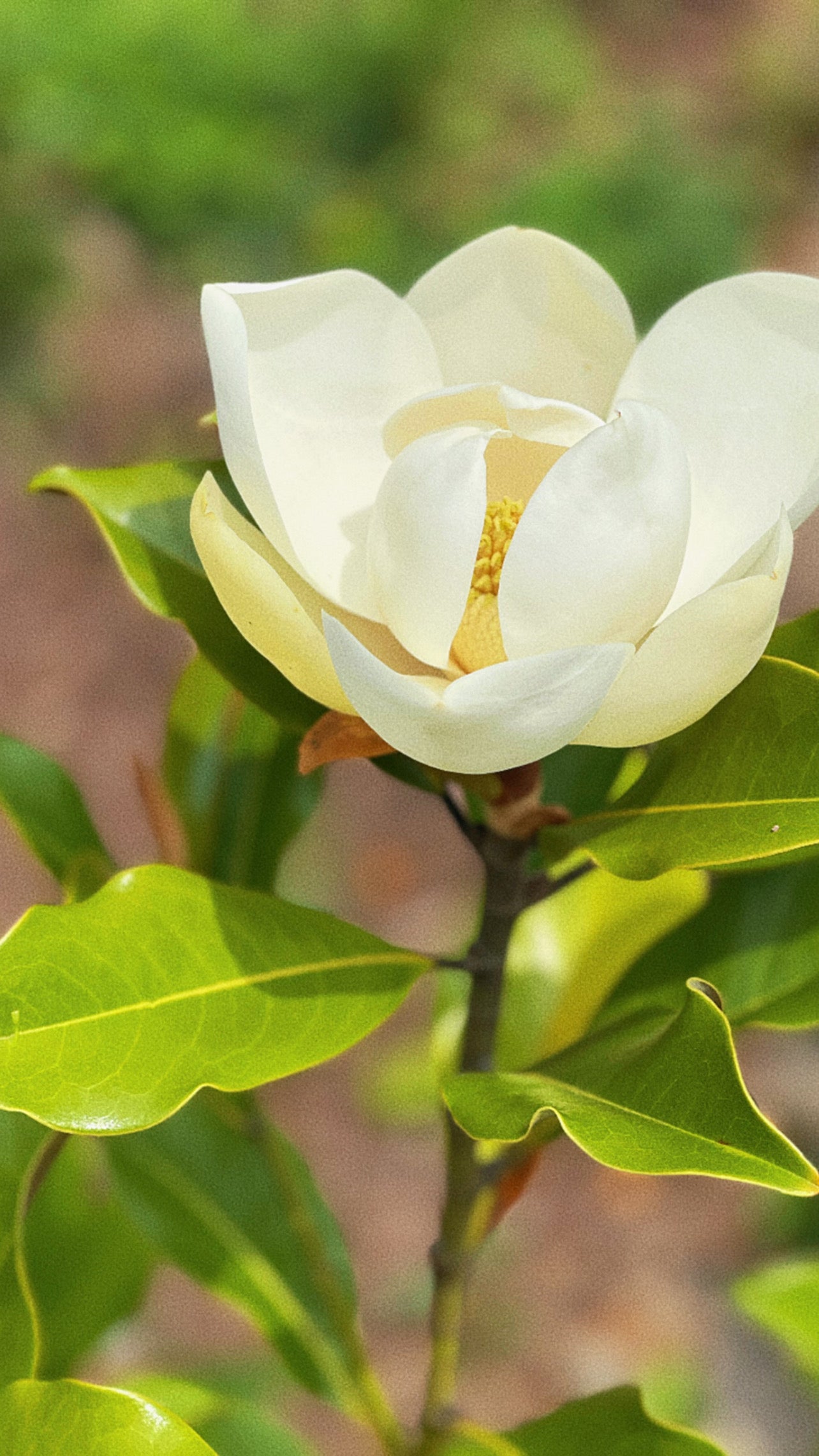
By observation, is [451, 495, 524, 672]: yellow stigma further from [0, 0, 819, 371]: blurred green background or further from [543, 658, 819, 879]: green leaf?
[0, 0, 819, 371]: blurred green background

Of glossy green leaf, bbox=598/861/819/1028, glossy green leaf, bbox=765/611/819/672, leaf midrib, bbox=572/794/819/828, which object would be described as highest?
glossy green leaf, bbox=765/611/819/672

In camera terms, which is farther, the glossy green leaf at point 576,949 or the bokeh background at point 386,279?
the bokeh background at point 386,279

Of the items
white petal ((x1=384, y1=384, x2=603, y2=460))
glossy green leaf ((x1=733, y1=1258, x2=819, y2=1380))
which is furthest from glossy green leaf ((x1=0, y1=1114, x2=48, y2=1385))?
glossy green leaf ((x1=733, y1=1258, x2=819, y2=1380))

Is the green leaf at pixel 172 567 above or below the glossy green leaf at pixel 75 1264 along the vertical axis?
above

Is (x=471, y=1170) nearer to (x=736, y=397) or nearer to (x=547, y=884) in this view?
(x=547, y=884)

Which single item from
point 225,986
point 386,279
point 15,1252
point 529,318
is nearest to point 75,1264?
point 15,1252

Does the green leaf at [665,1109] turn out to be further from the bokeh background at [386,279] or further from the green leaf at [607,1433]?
the bokeh background at [386,279]

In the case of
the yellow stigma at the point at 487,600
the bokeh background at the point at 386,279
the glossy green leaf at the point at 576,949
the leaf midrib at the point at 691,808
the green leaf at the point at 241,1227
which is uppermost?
the yellow stigma at the point at 487,600

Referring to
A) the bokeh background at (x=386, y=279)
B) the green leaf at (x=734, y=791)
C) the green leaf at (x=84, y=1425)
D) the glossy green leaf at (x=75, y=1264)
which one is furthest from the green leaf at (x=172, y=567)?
the bokeh background at (x=386, y=279)
